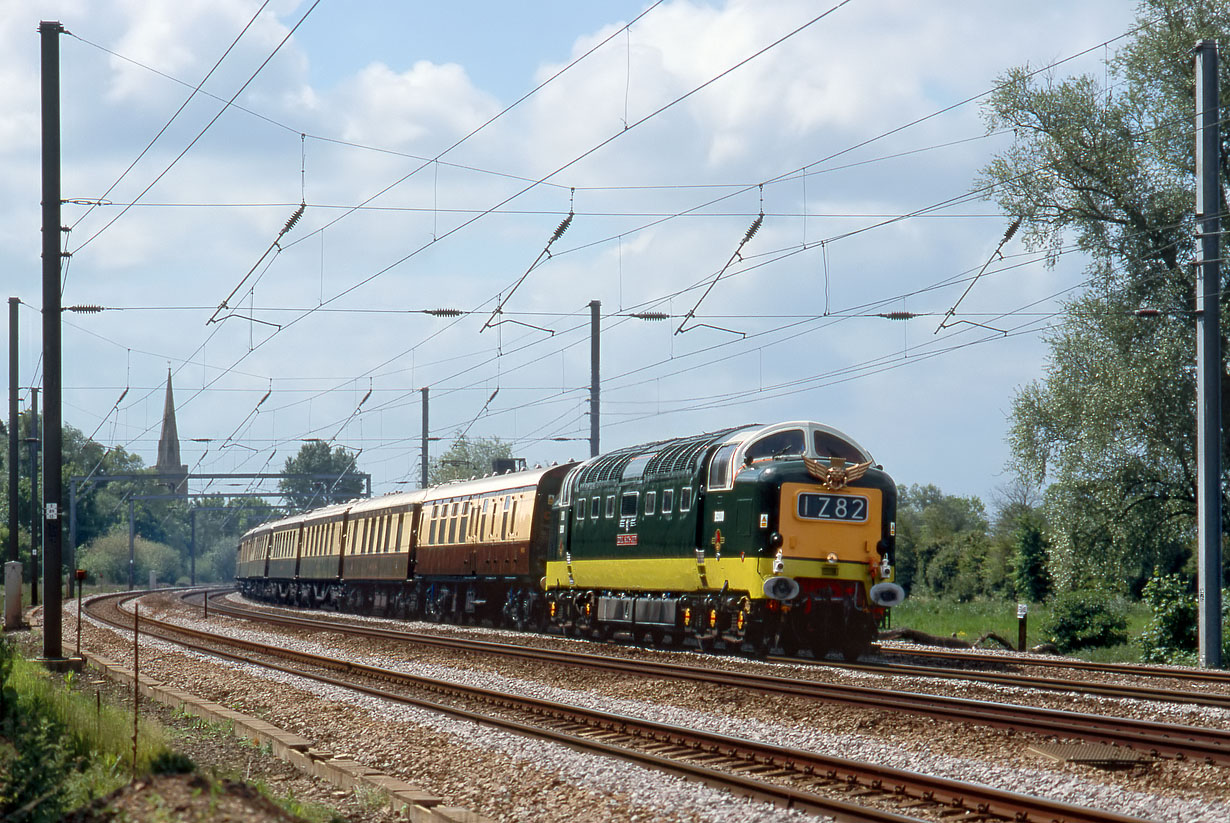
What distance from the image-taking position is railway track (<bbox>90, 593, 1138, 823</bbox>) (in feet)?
27.9

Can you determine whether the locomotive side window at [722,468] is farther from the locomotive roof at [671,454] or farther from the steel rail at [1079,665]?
the steel rail at [1079,665]

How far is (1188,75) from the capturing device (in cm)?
3181

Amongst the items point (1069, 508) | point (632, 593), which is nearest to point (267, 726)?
point (632, 593)

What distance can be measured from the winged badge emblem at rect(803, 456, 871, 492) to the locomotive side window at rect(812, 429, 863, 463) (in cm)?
41

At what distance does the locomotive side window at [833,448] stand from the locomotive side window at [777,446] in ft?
0.93

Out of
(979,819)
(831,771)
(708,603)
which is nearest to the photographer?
(979,819)

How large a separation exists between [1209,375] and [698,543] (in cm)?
853

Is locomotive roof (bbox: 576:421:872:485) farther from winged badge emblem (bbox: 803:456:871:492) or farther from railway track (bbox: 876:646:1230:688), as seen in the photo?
railway track (bbox: 876:646:1230:688)

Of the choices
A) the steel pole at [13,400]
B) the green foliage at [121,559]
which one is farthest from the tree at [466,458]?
the steel pole at [13,400]

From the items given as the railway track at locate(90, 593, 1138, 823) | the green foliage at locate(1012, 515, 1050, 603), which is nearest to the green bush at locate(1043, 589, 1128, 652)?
the railway track at locate(90, 593, 1138, 823)

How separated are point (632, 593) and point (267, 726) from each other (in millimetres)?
12588

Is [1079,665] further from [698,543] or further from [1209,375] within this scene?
[698,543]

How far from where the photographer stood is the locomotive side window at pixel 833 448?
2120 centimetres

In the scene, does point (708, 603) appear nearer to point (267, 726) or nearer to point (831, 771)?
point (267, 726)
